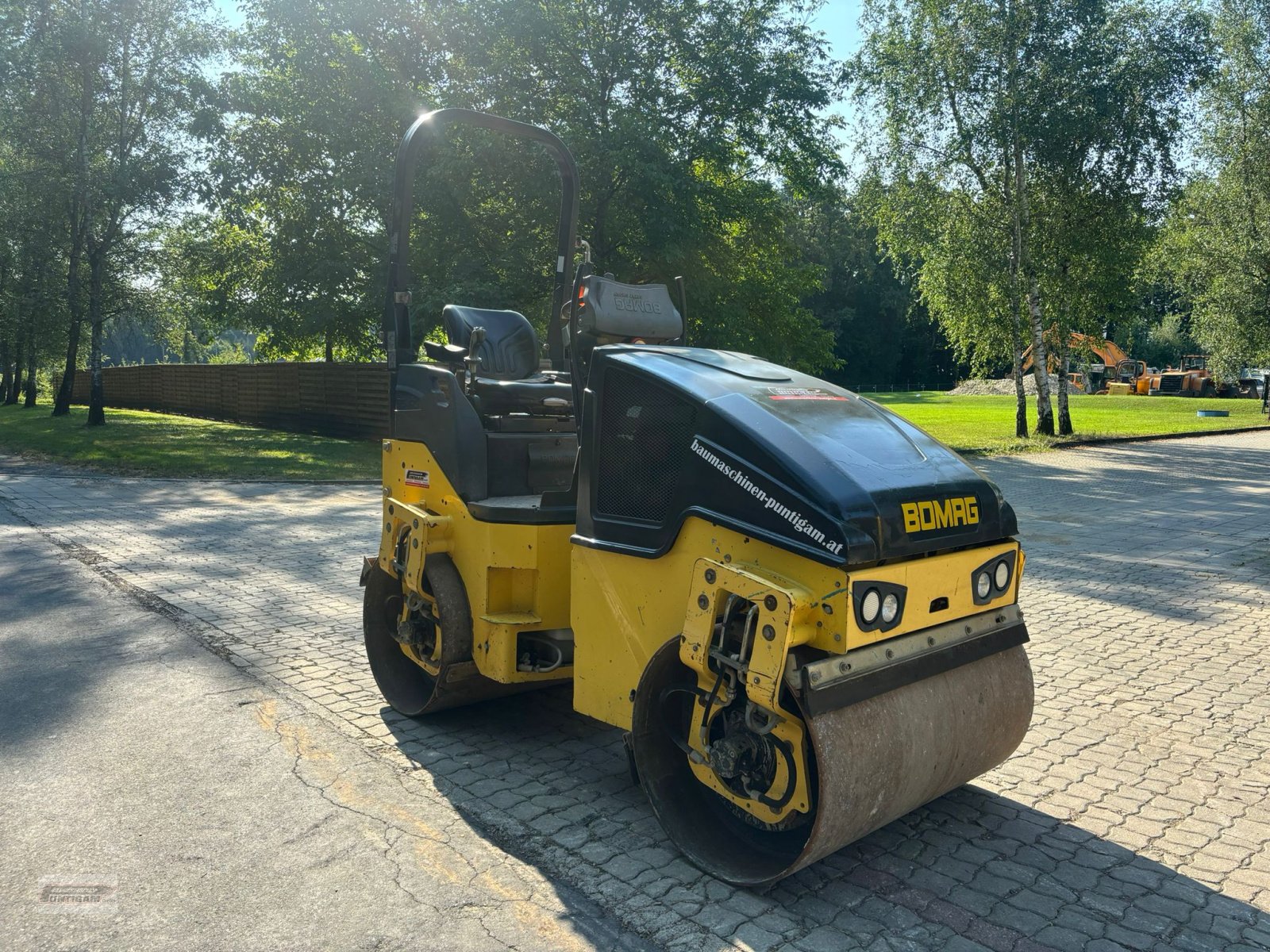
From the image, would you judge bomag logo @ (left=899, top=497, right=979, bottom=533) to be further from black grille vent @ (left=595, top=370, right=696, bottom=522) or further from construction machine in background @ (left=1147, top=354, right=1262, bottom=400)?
construction machine in background @ (left=1147, top=354, right=1262, bottom=400)

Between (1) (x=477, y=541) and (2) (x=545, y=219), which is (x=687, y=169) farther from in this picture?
(1) (x=477, y=541)

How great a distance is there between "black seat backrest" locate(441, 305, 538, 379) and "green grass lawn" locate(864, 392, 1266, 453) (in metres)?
11.3

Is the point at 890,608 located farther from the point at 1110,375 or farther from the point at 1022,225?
the point at 1110,375

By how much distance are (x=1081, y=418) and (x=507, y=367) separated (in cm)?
3032

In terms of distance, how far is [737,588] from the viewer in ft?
10.5

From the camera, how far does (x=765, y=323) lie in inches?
901

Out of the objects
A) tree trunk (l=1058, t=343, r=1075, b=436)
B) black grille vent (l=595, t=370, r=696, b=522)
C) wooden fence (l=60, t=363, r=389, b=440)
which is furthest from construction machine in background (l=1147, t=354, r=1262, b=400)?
black grille vent (l=595, t=370, r=696, b=522)

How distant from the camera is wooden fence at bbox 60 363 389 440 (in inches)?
921

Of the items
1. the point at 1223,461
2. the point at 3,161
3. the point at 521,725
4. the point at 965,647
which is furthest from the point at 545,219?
the point at 3,161

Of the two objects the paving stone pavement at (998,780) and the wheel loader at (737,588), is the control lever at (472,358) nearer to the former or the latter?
the wheel loader at (737,588)

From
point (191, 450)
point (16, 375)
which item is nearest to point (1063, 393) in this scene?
point (191, 450)

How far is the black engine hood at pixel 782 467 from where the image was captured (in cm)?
315
